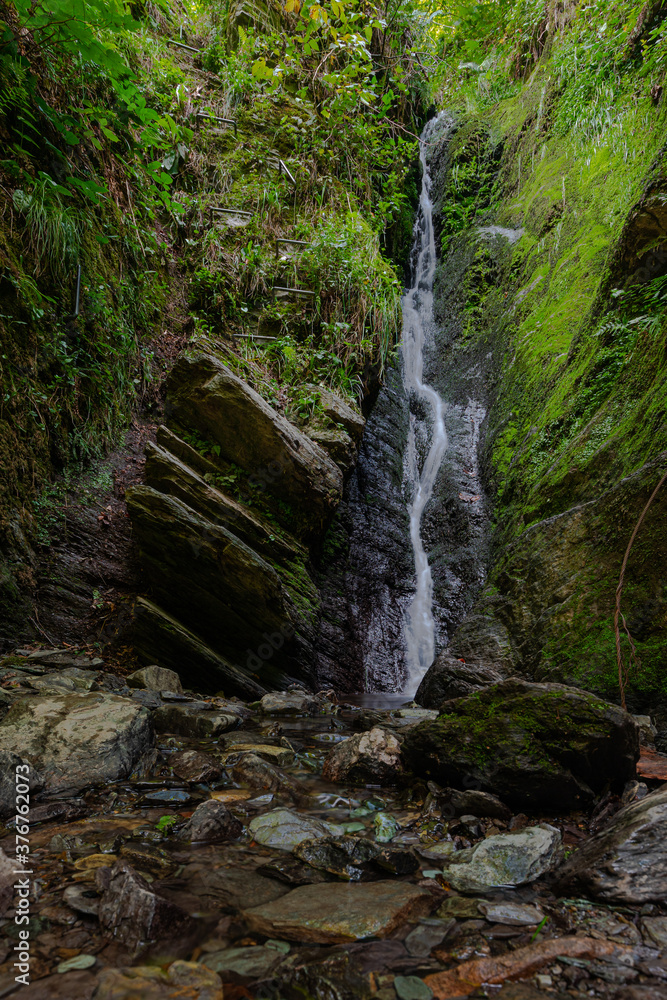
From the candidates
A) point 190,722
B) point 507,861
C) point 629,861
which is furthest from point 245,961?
point 190,722

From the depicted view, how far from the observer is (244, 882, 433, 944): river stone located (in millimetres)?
1450

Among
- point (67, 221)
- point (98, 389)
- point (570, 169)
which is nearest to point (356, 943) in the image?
point (98, 389)

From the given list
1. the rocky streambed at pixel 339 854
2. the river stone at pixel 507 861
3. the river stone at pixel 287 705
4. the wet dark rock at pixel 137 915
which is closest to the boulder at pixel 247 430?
the river stone at pixel 287 705

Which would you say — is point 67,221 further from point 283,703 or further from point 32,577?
point 283,703

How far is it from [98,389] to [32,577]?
2026 mm

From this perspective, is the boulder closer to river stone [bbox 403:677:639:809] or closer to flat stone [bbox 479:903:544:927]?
river stone [bbox 403:677:639:809]

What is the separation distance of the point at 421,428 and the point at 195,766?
7242 millimetres

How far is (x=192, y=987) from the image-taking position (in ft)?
4.03

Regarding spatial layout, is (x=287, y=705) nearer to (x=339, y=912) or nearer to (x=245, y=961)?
(x=339, y=912)

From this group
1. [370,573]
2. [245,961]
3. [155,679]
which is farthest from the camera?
[370,573]

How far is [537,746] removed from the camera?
2258mm

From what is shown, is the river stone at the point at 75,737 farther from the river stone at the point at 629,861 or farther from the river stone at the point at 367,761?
the river stone at the point at 629,861

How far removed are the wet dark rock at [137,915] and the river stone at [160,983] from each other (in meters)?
0.11

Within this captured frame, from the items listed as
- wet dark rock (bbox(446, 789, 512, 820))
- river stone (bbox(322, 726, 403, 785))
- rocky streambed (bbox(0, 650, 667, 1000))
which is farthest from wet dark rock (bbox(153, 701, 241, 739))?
wet dark rock (bbox(446, 789, 512, 820))
